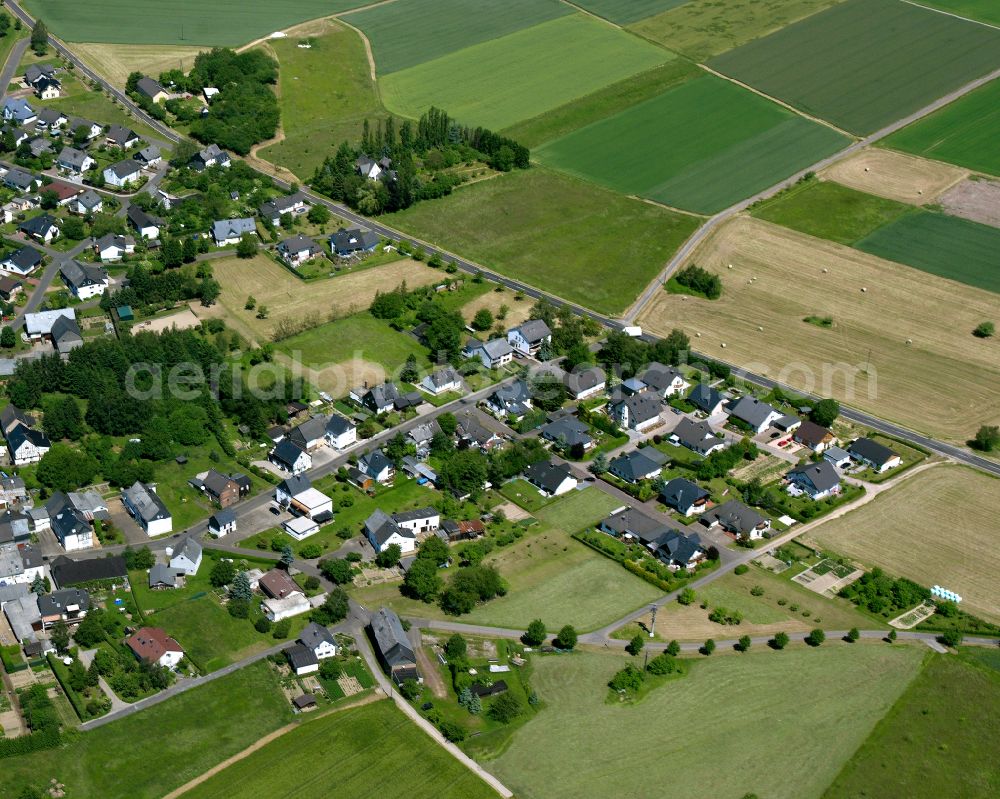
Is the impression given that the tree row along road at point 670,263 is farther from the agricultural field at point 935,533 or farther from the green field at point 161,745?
the green field at point 161,745

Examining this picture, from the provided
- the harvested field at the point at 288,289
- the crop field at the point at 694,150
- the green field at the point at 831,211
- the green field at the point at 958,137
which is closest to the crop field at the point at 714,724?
the harvested field at the point at 288,289

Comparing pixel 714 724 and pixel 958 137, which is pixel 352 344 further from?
pixel 958 137

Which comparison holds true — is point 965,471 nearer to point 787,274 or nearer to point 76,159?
point 787,274

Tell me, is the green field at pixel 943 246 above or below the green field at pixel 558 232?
above

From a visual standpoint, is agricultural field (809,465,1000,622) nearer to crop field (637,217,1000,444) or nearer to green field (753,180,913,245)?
crop field (637,217,1000,444)

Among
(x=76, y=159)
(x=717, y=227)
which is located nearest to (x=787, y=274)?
(x=717, y=227)

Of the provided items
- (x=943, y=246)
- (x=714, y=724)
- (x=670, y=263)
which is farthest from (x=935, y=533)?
(x=943, y=246)
